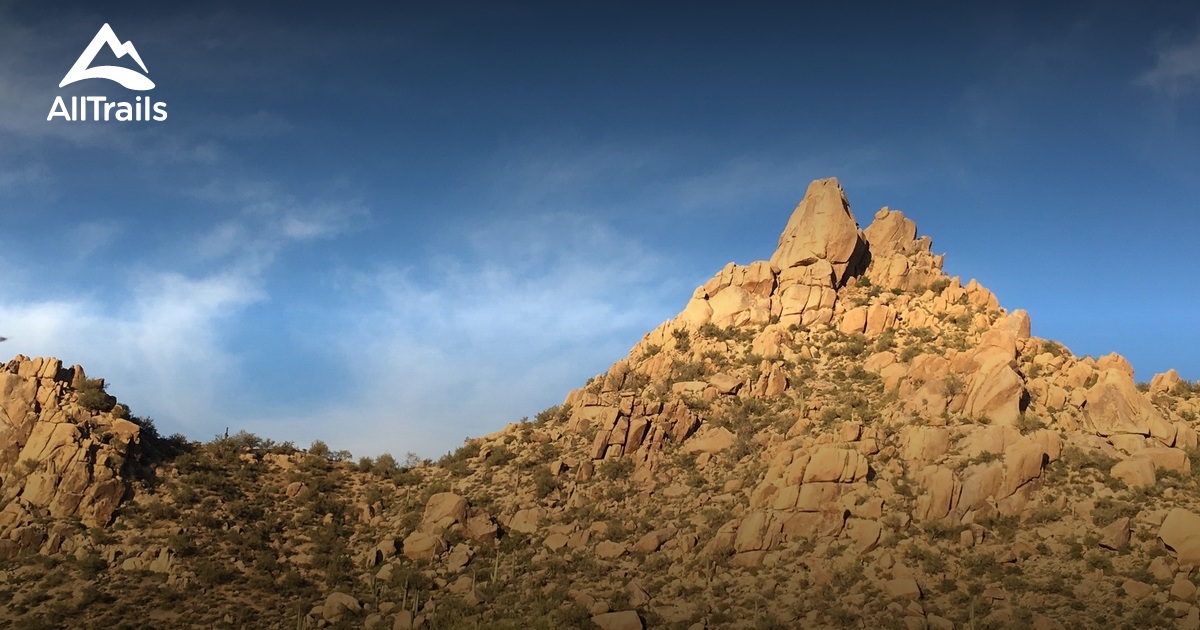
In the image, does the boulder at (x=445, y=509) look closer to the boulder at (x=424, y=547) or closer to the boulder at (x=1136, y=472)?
the boulder at (x=424, y=547)

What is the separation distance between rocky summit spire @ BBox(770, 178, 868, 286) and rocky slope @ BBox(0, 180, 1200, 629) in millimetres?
5342

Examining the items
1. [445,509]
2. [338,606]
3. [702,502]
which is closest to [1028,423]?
[702,502]

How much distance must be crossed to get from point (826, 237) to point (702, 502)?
1125 inches

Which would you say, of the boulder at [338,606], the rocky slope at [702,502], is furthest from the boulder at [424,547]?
the boulder at [338,606]

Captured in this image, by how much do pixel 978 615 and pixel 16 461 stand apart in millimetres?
50245

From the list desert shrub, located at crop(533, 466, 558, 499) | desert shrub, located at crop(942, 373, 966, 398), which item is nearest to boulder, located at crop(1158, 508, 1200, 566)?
desert shrub, located at crop(942, 373, 966, 398)

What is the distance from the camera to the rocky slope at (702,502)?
→ 113ft

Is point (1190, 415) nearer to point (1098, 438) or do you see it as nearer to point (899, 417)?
point (1098, 438)

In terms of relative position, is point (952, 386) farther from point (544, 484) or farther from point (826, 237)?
point (544, 484)

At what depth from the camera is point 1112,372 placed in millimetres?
44094

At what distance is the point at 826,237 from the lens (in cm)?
6278

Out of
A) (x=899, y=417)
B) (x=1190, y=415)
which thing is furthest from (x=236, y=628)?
(x=1190, y=415)

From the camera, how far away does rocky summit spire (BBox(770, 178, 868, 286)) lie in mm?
62281

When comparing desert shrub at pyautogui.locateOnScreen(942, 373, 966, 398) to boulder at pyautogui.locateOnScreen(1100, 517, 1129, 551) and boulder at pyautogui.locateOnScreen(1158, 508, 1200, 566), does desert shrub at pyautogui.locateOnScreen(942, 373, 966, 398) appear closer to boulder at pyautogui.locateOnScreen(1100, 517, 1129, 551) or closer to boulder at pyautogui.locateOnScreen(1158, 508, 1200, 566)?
boulder at pyautogui.locateOnScreen(1100, 517, 1129, 551)
